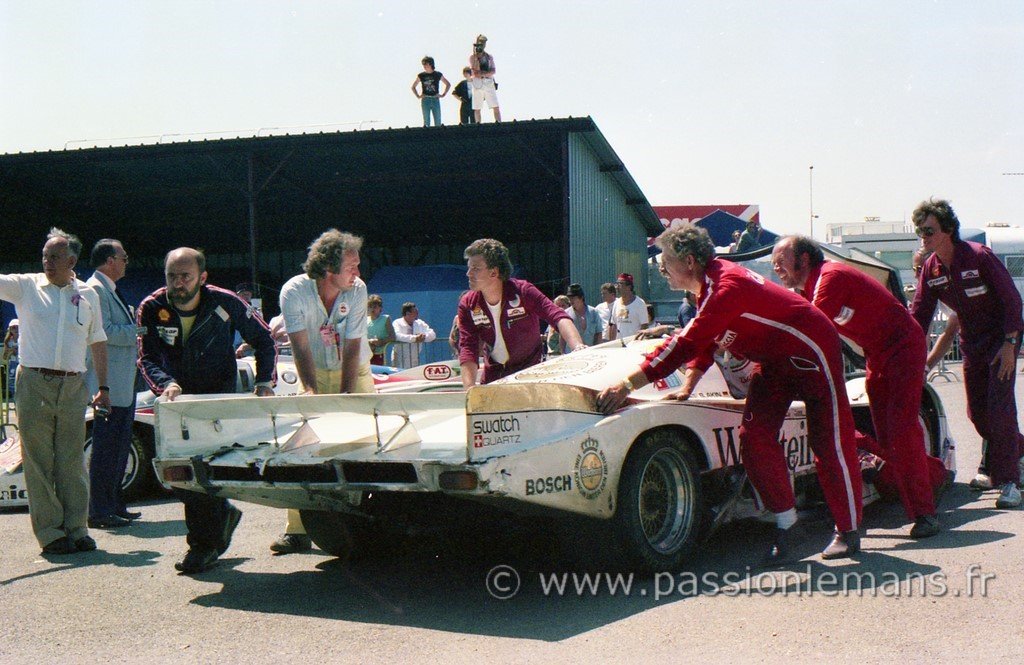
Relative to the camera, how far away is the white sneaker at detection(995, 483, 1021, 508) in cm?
614

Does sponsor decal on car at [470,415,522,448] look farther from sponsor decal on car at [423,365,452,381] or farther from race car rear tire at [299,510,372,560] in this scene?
sponsor decal on car at [423,365,452,381]

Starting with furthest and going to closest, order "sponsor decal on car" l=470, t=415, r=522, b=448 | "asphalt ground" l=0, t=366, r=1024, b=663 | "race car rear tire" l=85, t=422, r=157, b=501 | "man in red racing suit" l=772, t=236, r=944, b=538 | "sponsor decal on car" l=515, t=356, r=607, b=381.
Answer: "race car rear tire" l=85, t=422, r=157, b=501
"man in red racing suit" l=772, t=236, r=944, b=538
"sponsor decal on car" l=515, t=356, r=607, b=381
"sponsor decal on car" l=470, t=415, r=522, b=448
"asphalt ground" l=0, t=366, r=1024, b=663

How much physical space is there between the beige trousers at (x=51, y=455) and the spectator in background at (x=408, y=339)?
8.46 m

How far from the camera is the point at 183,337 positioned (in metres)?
5.54

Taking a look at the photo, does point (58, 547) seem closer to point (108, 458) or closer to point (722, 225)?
point (108, 458)

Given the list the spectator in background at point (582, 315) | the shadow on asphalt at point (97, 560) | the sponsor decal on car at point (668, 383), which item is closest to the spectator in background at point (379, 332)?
the spectator in background at point (582, 315)

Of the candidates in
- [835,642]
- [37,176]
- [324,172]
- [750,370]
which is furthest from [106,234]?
[835,642]

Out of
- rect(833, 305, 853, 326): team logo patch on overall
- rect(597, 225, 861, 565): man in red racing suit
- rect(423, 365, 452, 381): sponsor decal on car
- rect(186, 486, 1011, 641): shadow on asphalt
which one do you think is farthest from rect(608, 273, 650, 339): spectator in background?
rect(597, 225, 861, 565): man in red racing suit

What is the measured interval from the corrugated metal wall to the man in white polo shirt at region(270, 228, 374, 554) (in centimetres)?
1434

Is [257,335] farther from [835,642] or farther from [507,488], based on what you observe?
[835,642]

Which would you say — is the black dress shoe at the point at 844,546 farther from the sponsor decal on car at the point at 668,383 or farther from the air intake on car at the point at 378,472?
the air intake on car at the point at 378,472

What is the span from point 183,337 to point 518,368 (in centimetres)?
180

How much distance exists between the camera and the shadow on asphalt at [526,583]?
4285mm

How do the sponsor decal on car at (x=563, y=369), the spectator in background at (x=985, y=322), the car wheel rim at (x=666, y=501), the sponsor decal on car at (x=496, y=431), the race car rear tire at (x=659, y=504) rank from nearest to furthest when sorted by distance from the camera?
the sponsor decal on car at (x=496, y=431)
the race car rear tire at (x=659, y=504)
the car wheel rim at (x=666, y=501)
the sponsor decal on car at (x=563, y=369)
the spectator in background at (x=985, y=322)
